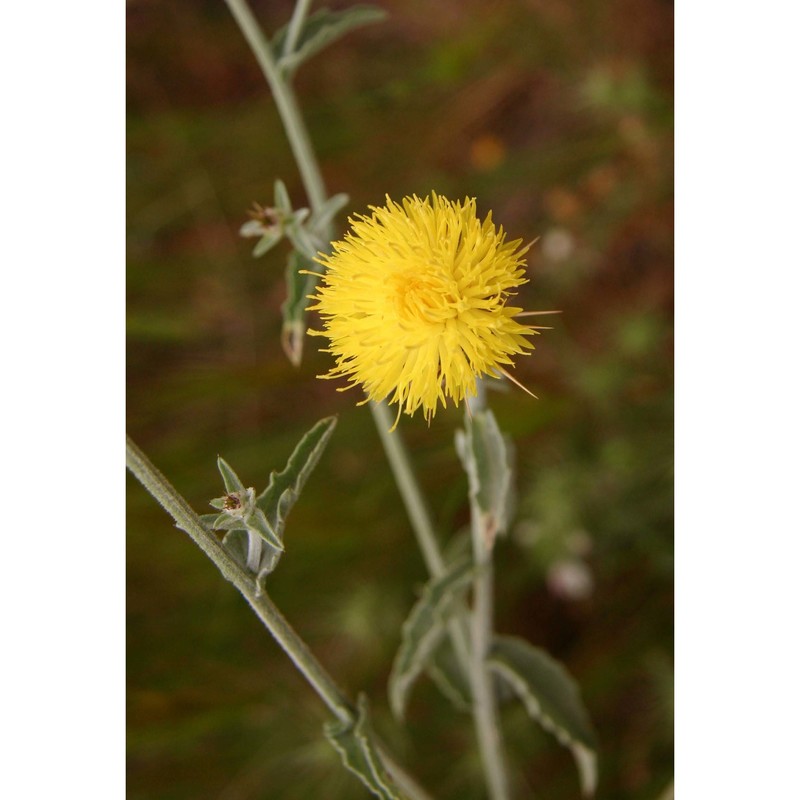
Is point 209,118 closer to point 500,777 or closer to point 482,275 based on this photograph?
point 482,275

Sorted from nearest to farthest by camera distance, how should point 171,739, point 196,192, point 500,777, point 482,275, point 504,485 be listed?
1. point 482,275
2. point 504,485
3. point 500,777
4. point 171,739
5. point 196,192

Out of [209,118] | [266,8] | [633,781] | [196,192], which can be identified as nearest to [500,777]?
[633,781]

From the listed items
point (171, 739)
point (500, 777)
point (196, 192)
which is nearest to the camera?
point (500, 777)

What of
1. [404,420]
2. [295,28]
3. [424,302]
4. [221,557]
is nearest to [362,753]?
[221,557]

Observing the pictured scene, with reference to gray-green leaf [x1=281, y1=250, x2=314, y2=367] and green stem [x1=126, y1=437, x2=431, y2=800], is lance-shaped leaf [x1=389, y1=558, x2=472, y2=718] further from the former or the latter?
gray-green leaf [x1=281, y1=250, x2=314, y2=367]

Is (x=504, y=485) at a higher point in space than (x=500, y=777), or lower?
higher

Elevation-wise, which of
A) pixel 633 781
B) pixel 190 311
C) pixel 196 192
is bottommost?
pixel 633 781
